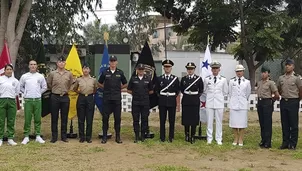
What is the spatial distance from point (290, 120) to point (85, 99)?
3977 millimetres

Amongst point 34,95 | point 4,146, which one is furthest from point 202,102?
point 4,146

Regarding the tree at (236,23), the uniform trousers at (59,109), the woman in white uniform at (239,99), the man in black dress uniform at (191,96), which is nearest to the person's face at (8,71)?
the uniform trousers at (59,109)

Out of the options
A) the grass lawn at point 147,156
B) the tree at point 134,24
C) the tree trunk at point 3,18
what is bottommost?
the grass lawn at point 147,156

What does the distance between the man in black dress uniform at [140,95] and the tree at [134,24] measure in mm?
29912

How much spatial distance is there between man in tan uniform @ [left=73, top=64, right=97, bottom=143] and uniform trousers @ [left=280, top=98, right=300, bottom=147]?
12.2 ft

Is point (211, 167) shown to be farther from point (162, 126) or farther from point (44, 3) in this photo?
point (44, 3)

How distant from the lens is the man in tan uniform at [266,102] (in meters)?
7.99

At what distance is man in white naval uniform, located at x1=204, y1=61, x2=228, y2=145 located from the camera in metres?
8.31

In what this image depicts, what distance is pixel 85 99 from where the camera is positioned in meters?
8.43

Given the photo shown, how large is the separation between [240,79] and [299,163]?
2110mm

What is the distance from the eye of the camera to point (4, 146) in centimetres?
786

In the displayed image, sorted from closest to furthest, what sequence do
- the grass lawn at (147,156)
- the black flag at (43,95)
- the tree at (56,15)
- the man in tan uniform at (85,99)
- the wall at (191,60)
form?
the grass lawn at (147,156), the man in tan uniform at (85,99), the black flag at (43,95), the tree at (56,15), the wall at (191,60)

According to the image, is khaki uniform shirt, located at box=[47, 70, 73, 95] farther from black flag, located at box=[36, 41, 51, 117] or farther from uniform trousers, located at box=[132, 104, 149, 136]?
uniform trousers, located at box=[132, 104, 149, 136]

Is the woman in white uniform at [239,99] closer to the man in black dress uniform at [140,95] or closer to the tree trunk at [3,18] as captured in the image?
the man in black dress uniform at [140,95]
